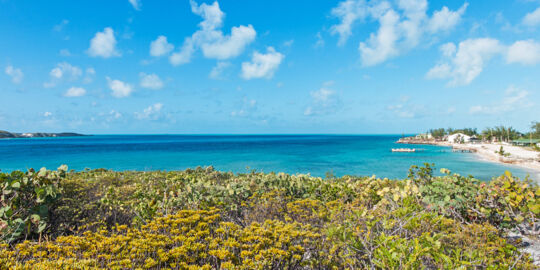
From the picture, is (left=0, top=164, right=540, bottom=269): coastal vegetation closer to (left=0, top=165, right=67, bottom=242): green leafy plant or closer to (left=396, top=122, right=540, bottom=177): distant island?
(left=0, top=165, right=67, bottom=242): green leafy plant

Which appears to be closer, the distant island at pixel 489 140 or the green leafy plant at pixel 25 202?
the green leafy plant at pixel 25 202

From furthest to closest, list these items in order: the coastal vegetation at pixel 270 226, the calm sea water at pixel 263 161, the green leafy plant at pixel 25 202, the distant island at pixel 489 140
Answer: the distant island at pixel 489 140
the calm sea water at pixel 263 161
the green leafy plant at pixel 25 202
the coastal vegetation at pixel 270 226

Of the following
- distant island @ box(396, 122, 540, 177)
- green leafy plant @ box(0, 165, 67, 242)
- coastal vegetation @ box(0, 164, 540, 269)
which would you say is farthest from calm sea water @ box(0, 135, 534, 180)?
distant island @ box(396, 122, 540, 177)

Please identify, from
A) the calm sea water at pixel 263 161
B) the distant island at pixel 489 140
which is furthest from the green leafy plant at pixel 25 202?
the distant island at pixel 489 140

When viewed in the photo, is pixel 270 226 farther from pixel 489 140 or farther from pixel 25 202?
pixel 489 140

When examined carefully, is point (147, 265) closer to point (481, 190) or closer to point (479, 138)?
point (481, 190)

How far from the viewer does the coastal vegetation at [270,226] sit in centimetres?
262

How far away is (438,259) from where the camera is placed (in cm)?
269

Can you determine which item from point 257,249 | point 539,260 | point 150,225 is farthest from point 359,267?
point 539,260

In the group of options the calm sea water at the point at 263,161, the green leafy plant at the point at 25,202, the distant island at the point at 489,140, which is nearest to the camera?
the green leafy plant at the point at 25,202

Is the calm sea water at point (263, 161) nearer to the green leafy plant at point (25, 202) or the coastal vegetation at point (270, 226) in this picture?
the coastal vegetation at point (270, 226)

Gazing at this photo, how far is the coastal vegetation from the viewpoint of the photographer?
2625 mm

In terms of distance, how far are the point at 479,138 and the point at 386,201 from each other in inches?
4904

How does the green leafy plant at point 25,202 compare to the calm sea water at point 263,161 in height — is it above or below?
above
